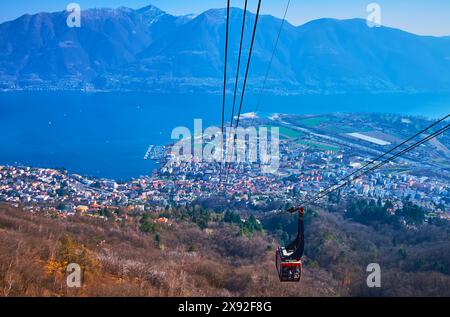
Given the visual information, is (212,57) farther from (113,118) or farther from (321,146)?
(321,146)

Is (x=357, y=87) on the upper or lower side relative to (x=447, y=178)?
upper

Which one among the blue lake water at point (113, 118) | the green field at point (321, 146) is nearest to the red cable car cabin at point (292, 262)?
the blue lake water at point (113, 118)

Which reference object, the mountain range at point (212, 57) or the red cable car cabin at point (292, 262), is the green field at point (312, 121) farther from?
the red cable car cabin at point (292, 262)

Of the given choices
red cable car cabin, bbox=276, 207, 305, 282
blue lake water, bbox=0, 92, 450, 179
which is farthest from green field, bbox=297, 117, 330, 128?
red cable car cabin, bbox=276, 207, 305, 282
